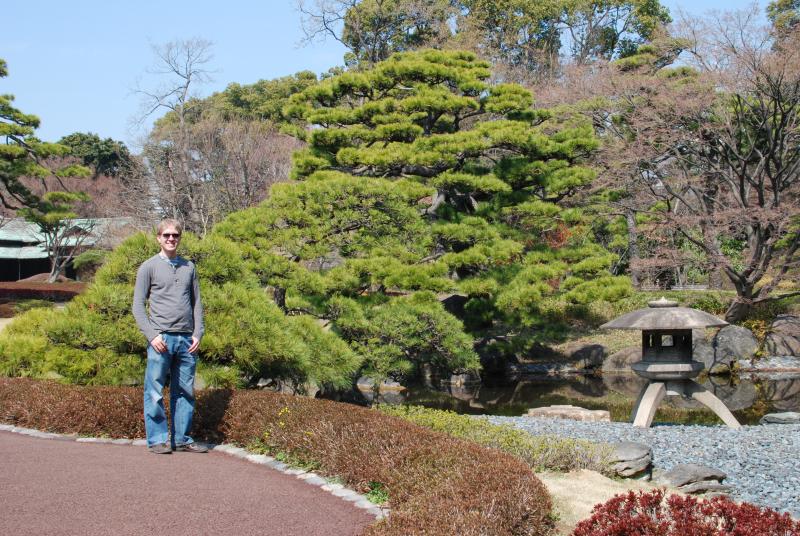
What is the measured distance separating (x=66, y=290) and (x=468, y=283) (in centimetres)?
1594

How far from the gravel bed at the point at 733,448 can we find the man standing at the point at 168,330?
3.87m

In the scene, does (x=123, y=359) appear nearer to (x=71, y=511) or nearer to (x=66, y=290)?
(x=71, y=511)

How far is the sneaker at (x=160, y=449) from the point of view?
511 cm

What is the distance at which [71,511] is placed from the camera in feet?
12.2

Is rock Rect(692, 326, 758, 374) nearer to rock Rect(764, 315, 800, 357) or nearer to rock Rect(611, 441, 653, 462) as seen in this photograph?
rock Rect(764, 315, 800, 357)

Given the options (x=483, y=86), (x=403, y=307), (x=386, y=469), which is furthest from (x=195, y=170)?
(x=386, y=469)

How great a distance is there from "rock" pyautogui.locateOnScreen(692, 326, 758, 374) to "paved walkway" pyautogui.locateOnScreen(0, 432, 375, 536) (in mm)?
13427

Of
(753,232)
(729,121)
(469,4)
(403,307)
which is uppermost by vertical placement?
(469,4)

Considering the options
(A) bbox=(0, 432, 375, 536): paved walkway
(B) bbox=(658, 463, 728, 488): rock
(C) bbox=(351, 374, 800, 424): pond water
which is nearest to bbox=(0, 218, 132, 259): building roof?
(C) bbox=(351, 374, 800, 424): pond water

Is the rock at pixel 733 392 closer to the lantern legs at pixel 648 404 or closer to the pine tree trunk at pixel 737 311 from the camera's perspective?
the pine tree trunk at pixel 737 311

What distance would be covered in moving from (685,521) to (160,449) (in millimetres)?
3487

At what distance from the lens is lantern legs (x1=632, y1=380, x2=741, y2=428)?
8328mm

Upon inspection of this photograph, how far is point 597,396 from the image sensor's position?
1356 cm

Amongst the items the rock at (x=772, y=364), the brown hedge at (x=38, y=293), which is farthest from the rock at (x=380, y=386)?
the brown hedge at (x=38, y=293)
